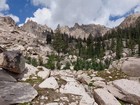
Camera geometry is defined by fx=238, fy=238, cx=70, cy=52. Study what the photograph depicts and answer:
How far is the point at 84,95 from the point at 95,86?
158 inches

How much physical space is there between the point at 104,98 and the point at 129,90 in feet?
8.80

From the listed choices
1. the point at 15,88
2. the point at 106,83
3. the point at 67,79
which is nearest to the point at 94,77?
the point at 106,83

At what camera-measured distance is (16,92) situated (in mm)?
19141

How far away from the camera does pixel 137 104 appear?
767 inches

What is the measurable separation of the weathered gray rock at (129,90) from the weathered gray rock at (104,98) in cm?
134

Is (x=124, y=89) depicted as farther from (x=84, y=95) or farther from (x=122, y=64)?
(x=122, y=64)

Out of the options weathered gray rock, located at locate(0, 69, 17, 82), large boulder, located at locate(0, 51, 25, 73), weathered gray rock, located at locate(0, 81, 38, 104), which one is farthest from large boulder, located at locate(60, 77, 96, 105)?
large boulder, located at locate(0, 51, 25, 73)

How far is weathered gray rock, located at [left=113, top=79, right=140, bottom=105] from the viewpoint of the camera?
19.7m

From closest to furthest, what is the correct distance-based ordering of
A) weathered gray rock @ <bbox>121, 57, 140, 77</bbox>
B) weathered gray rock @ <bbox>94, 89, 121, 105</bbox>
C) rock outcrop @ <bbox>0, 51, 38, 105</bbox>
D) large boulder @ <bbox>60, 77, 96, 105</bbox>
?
rock outcrop @ <bbox>0, 51, 38, 105</bbox> → large boulder @ <bbox>60, 77, 96, 105</bbox> → weathered gray rock @ <bbox>94, 89, 121, 105</bbox> → weathered gray rock @ <bbox>121, 57, 140, 77</bbox>

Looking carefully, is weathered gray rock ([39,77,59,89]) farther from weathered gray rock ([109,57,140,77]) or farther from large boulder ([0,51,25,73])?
weathered gray rock ([109,57,140,77])

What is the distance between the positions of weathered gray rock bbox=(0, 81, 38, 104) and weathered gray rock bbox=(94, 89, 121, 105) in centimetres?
514

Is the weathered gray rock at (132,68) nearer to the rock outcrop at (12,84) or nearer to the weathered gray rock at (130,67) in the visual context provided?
the weathered gray rock at (130,67)

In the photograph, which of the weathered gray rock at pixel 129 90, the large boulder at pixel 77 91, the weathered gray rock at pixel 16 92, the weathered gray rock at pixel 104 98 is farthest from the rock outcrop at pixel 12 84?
the weathered gray rock at pixel 129 90

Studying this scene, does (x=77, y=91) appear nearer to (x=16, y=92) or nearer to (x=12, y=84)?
(x=16, y=92)
